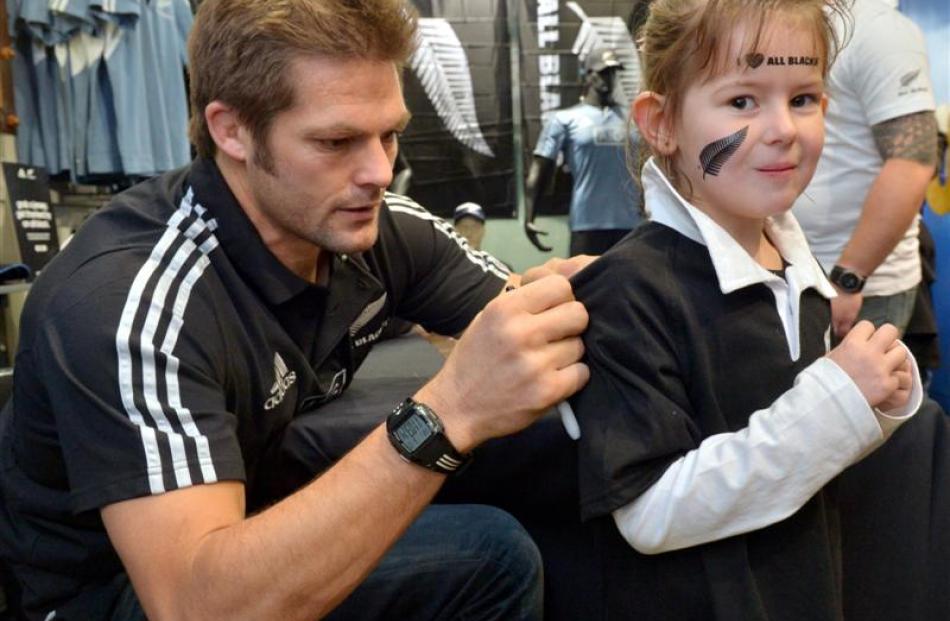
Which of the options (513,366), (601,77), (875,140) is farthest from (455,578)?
(601,77)

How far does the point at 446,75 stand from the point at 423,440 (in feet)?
10.6

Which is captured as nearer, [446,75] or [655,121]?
[655,121]

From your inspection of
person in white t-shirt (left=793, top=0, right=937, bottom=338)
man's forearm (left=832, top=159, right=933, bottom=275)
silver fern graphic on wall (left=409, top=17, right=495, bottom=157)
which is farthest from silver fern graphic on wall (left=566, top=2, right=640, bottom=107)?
man's forearm (left=832, top=159, right=933, bottom=275)

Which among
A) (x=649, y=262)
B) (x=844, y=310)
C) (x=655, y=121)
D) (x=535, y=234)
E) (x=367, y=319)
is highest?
(x=655, y=121)

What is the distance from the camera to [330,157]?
1202mm

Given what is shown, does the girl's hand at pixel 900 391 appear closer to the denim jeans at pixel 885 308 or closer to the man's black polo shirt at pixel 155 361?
the man's black polo shirt at pixel 155 361

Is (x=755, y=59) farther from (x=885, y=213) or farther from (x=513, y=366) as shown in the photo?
(x=885, y=213)

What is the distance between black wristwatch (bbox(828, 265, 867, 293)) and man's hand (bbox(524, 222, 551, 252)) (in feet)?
7.41

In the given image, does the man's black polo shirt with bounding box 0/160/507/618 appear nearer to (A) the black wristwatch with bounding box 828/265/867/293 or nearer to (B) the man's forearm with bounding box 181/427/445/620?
(B) the man's forearm with bounding box 181/427/445/620

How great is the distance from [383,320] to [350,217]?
1.06ft

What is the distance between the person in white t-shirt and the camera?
1.77 metres

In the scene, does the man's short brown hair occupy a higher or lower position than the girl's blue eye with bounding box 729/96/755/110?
higher

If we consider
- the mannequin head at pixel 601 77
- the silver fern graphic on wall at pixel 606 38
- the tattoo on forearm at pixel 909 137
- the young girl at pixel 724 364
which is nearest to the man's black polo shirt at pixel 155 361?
the young girl at pixel 724 364

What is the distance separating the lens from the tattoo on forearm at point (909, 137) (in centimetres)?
179
